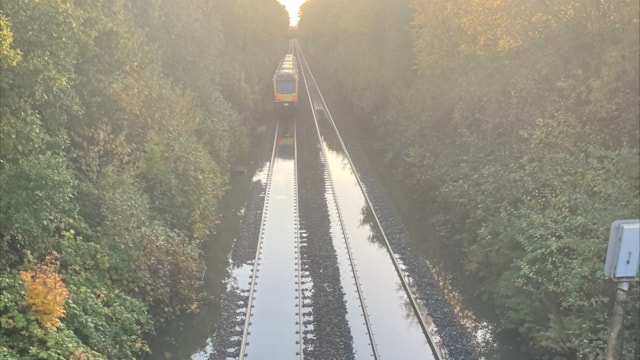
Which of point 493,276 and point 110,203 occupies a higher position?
point 110,203

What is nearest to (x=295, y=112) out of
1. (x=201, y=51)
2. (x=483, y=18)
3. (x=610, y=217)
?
(x=201, y=51)

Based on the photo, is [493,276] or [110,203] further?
[493,276]

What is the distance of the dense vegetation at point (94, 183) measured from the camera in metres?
7.74

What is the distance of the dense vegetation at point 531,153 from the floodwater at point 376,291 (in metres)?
2.00

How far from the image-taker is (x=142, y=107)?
14.6 m

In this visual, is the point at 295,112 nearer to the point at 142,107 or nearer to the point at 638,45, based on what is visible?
the point at 142,107

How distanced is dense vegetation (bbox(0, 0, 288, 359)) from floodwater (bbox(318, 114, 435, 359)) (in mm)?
4311

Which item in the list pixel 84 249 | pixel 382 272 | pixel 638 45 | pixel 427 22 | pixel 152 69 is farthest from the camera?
pixel 427 22

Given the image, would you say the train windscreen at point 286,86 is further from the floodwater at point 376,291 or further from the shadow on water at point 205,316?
the shadow on water at point 205,316

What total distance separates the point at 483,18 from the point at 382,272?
10.6 m

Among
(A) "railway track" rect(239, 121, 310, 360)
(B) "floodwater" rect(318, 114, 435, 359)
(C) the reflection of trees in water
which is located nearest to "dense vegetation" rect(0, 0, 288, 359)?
(A) "railway track" rect(239, 121, 310, 360)

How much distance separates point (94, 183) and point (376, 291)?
7.52 meters

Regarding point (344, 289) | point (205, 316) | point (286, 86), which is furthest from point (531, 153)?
point (286, 86)

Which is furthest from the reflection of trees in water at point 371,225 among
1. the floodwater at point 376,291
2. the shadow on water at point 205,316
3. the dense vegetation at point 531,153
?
the shadow on water at point 205,316
